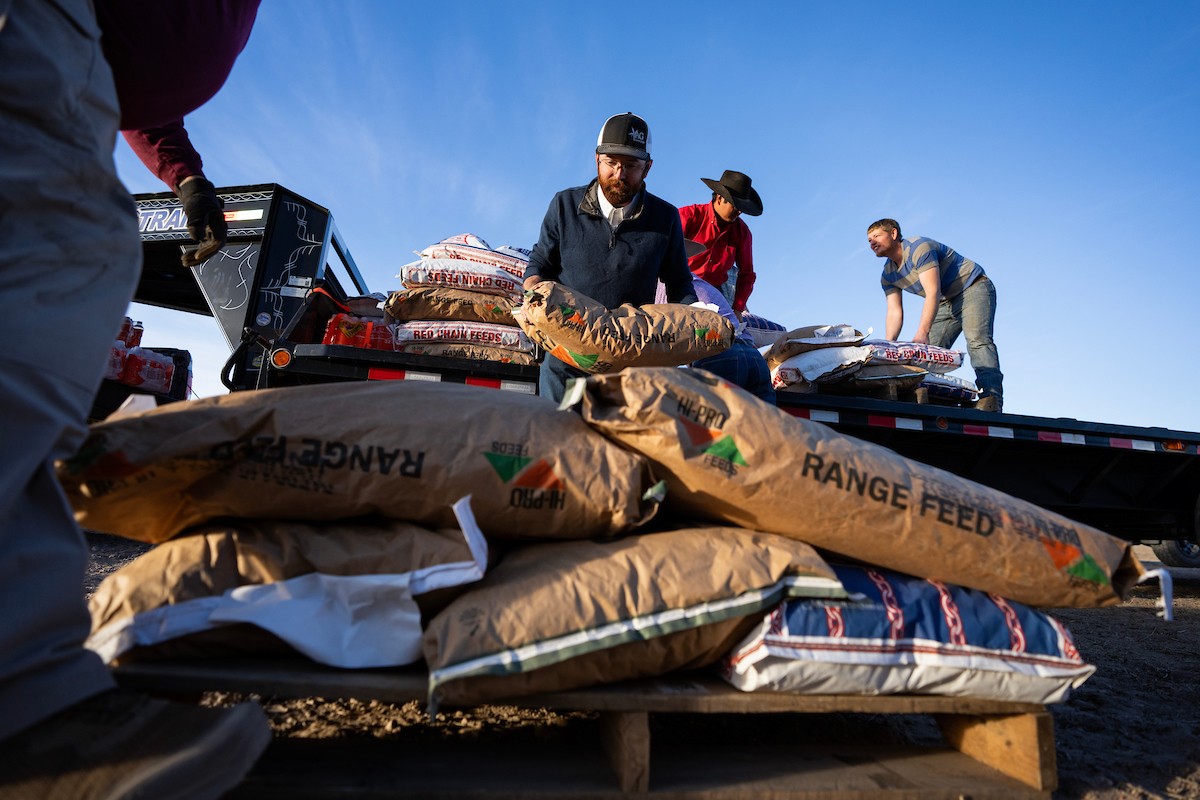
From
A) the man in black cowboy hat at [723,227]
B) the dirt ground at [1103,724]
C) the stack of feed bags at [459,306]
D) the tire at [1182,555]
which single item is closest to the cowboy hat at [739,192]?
the man in black cowboy hat at [723,227]

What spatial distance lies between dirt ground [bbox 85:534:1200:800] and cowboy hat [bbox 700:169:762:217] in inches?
100

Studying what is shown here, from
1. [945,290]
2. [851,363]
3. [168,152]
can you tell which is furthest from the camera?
[945,290]

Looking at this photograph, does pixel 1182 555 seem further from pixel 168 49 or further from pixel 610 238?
pixel 168 49

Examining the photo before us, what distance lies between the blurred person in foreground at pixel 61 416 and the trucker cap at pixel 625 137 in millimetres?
1714

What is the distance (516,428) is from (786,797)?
958 millimetres

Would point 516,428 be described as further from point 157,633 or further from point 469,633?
point 157,633

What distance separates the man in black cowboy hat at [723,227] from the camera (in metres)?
3.90

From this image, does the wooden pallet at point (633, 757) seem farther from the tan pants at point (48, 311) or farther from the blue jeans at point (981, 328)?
the blue jeans at point (981, 328)

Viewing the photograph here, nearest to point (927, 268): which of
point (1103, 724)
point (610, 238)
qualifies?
point (610, 238)

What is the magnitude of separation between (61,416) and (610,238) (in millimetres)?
2063

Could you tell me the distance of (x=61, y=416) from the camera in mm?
1013

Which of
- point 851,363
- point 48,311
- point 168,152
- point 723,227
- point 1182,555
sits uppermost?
point 723,227

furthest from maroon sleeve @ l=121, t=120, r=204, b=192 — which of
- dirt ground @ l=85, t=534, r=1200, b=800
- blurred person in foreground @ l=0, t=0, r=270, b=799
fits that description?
dirt ground @ l=85, t=534, r=1200, b=800

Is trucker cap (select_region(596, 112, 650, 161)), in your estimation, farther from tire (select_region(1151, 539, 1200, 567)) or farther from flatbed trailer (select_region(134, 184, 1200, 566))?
tire (select_region(1151, 539, 1200, 567))
